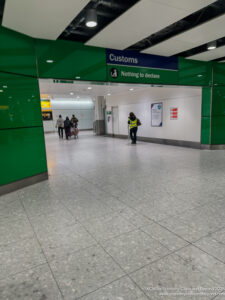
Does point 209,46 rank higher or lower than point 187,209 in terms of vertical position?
higher

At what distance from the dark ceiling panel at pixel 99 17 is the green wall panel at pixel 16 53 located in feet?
2.92

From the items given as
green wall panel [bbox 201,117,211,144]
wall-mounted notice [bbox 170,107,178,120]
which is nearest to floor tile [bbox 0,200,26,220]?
green wall panel [bbox 201,117,211,144]

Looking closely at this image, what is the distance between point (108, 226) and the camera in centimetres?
252

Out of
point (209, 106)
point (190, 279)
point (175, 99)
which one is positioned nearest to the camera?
point (190, 279)

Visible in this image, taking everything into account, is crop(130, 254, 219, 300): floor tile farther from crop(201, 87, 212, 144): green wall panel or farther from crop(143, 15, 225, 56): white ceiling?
crop(201, 87, 212, 144): green wall panel

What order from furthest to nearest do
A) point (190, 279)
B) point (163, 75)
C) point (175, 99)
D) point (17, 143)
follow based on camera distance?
point (175, 99) → point (163, 75) → point (17, 143) → point (190, 279)

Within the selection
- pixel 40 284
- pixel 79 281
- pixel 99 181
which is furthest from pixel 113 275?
pixel 99 181

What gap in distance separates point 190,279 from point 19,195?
3.17 metres

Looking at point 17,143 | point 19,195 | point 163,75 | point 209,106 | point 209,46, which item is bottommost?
point 19,195

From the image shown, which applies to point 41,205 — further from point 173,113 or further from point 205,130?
point 173,113

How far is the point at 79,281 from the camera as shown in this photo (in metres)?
1.68

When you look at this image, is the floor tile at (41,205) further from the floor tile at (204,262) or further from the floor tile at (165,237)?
the floor tile at (204,262)

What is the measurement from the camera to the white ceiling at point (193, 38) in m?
4.05

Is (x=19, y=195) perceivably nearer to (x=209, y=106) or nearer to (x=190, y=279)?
(x=190, y=279)
